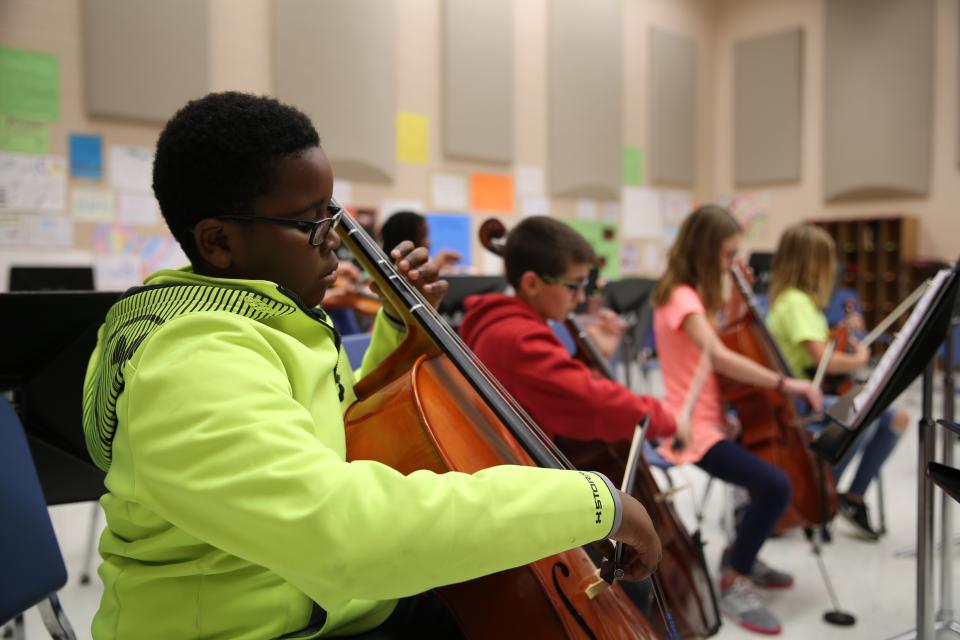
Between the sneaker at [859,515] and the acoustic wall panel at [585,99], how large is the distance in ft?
13.6

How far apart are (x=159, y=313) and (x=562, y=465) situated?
1.98 feet

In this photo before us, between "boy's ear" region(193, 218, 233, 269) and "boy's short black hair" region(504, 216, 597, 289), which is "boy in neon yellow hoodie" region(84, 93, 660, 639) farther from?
"boy's short black hair" region(504, 216, 597, 289)

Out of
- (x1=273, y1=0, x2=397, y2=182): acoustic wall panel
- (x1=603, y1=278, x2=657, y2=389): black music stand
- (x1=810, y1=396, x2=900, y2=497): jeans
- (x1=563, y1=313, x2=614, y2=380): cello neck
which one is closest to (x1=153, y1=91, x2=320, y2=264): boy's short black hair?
(x1=563, y1=313, x2=614, y2=380): cello neck

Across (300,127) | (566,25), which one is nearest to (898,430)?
(300,127)

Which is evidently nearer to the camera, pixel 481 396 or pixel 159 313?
pixel 159 313

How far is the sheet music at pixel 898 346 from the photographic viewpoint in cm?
138

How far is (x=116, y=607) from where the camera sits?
0.81 meters

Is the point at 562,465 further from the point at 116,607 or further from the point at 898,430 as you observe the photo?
the point at 898,430

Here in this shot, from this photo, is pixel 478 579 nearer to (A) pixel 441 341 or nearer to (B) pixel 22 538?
(A) pixel 441 341

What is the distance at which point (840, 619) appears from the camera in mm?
2014

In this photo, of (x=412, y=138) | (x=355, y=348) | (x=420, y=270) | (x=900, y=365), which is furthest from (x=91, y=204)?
(x=900, y=365)

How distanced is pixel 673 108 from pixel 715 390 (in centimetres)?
576

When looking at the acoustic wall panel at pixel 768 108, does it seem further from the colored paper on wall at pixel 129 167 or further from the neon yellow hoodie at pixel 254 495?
the neon yellow hoodie at pixel 254 495

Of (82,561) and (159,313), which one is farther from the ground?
(159,313)
